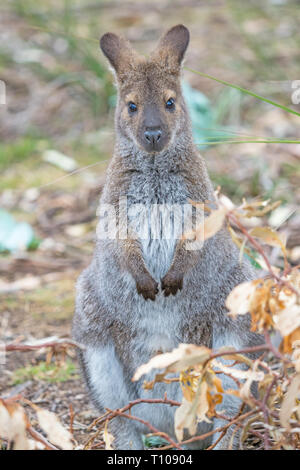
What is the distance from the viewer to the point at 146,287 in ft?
11.0

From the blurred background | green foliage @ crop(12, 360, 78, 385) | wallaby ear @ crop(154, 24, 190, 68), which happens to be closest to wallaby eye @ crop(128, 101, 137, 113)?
wallaby ear @ crop(154, 24, 190, 68)

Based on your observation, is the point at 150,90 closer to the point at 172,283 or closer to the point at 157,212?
the point at 157,212

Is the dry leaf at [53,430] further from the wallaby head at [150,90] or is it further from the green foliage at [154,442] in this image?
the wallaby head at [150,90]

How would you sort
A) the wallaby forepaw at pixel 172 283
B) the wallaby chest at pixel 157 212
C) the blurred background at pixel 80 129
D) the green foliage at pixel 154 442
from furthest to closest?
the blurred background at pixel 80 129, the green foliage at pixel 154 442, the wallaby chest at pixel 157 212, the wallaby forepaw at pixel 172 283

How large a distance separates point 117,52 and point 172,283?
1.20 m

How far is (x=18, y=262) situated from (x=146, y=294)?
2352mm

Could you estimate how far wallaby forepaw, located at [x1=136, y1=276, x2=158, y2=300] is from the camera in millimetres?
3348

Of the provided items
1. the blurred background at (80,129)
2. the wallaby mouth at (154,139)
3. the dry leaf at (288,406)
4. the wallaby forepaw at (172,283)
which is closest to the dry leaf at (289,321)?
the dry leaf at (288,406)

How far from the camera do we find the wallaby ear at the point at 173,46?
12.0 feet

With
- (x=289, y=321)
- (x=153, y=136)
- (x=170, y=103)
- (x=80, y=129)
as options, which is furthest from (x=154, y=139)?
(x=80, y=129)

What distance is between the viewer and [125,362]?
352cm

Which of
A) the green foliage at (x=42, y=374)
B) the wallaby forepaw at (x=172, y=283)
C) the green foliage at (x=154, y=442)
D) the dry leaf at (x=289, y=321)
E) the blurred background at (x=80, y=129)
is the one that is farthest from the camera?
the blurred background at (x=80, y=129)

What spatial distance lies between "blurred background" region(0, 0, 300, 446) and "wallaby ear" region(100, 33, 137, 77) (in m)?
0.61

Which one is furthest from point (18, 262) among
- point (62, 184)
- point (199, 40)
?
point (199, 40)
